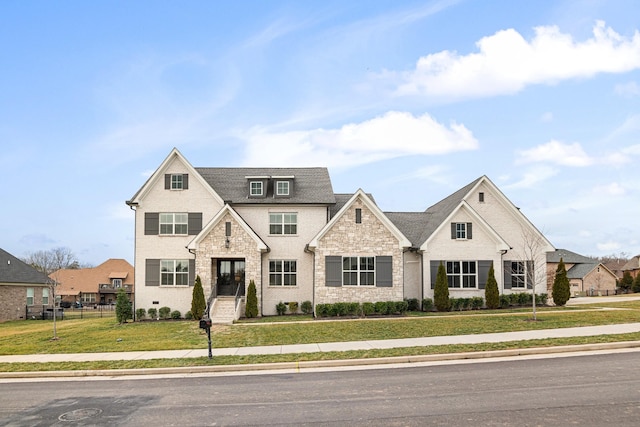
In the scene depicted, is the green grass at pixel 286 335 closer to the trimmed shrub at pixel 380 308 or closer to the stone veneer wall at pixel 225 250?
the trimmed shrub at pixel 380 308

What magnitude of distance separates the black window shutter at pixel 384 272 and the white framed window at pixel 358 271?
0.76ft

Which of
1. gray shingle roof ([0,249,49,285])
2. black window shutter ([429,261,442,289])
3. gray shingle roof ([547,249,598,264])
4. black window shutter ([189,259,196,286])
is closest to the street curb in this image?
black window shutter ([429,261,442,289])

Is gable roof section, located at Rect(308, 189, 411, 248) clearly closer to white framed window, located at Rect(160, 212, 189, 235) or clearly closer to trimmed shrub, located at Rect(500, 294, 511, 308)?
trimmed shrub, located at Rect(500, 294, 511, 308)

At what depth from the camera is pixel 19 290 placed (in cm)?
4394

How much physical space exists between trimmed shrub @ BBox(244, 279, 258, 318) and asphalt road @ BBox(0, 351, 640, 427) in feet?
49.9

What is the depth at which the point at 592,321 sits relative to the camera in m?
20.7

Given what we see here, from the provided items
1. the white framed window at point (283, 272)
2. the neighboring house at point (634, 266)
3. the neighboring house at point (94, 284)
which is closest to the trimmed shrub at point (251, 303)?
the white framed window at point (283, 272)

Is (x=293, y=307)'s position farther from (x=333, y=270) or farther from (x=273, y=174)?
(x=273, y=174)

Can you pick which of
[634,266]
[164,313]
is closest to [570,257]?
[634,266]

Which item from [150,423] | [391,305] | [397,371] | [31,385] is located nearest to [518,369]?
[397,371]

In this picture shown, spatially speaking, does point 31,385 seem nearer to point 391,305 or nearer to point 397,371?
point 397,371

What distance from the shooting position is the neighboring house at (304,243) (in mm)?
29062

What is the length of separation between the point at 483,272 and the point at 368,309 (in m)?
7.54

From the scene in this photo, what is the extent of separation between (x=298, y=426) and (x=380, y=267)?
67.7ft
